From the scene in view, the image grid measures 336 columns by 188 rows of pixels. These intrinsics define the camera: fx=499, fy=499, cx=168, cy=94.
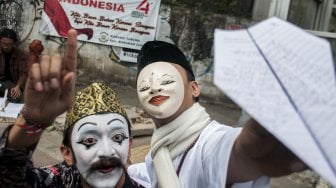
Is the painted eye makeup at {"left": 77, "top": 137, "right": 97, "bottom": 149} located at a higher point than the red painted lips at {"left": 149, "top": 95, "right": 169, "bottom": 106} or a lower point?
lower

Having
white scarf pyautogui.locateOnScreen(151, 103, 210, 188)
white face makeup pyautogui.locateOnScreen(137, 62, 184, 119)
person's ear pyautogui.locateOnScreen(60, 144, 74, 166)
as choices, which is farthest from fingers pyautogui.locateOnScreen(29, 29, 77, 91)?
white face makeup pyautogui.locateOnScreen(137, 62, 184, 119)

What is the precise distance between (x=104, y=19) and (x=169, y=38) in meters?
1.44

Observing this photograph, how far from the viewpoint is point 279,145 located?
132cm

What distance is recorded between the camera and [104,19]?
34.9 ft

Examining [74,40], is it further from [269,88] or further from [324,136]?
[324,136]

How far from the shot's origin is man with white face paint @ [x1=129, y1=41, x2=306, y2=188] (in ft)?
4.51

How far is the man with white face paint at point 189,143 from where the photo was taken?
1376 millimetres

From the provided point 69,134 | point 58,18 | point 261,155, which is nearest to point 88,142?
point 69,134

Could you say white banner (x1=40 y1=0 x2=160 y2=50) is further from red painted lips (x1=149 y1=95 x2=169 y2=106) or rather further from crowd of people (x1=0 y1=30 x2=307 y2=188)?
red painted lips (x1=149 y1=95 x2=169 y2=106)

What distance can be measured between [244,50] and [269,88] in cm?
13

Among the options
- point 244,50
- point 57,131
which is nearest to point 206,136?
point 244,50

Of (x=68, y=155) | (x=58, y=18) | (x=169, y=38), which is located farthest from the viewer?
(x=169, y=38)

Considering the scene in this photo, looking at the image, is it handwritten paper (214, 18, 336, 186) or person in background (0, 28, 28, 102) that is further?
person in background (0, 28, 28, 102)

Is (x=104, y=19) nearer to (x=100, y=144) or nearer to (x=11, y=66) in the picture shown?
(x=11, y=66)
